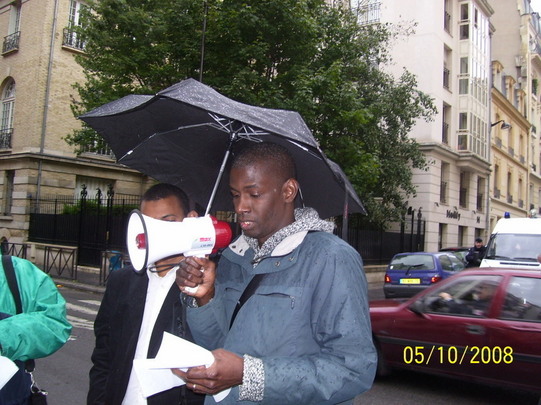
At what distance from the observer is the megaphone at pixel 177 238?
1784 mm

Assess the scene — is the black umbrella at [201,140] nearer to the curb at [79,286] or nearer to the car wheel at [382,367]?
the car wheel at [382,367]

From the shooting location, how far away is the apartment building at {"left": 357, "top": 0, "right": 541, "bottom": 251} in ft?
79.2

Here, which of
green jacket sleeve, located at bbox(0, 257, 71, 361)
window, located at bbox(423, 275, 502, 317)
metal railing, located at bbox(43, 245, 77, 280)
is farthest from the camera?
metal railing, located at bbox(43, 245, 77, 280)

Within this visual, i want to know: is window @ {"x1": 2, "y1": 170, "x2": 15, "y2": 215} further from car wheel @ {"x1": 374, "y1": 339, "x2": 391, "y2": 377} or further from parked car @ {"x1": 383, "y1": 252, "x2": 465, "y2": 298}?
car wheel @ {"x1": 374, "y1": 339, "x2": 391, "y2": 377}

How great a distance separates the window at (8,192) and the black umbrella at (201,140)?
2167cm

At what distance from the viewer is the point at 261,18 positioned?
12.2m

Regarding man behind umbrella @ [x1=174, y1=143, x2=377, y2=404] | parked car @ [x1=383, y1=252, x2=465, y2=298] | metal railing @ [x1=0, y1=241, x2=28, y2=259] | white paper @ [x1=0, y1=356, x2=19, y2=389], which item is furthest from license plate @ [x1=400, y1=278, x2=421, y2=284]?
metal railing @ [x1=0, y1=241, x2=28, y2=259]

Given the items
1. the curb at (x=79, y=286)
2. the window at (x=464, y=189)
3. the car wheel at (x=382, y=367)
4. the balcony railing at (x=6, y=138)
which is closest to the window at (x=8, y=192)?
the balcony railing at (x=6, y=138)

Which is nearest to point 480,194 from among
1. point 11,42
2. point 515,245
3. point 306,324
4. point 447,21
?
point 447,21

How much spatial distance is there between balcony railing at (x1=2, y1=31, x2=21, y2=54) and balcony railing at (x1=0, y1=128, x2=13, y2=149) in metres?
3.61

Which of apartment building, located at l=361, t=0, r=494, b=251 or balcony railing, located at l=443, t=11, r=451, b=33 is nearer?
apartment building, located at l=361, t=0, r=494, b=251

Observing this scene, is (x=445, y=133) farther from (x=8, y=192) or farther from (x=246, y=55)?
(x=8, y=192)

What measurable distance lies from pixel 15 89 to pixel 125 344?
2308cm

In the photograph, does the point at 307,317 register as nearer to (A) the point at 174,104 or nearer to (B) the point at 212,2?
(A) the point at 174,104
